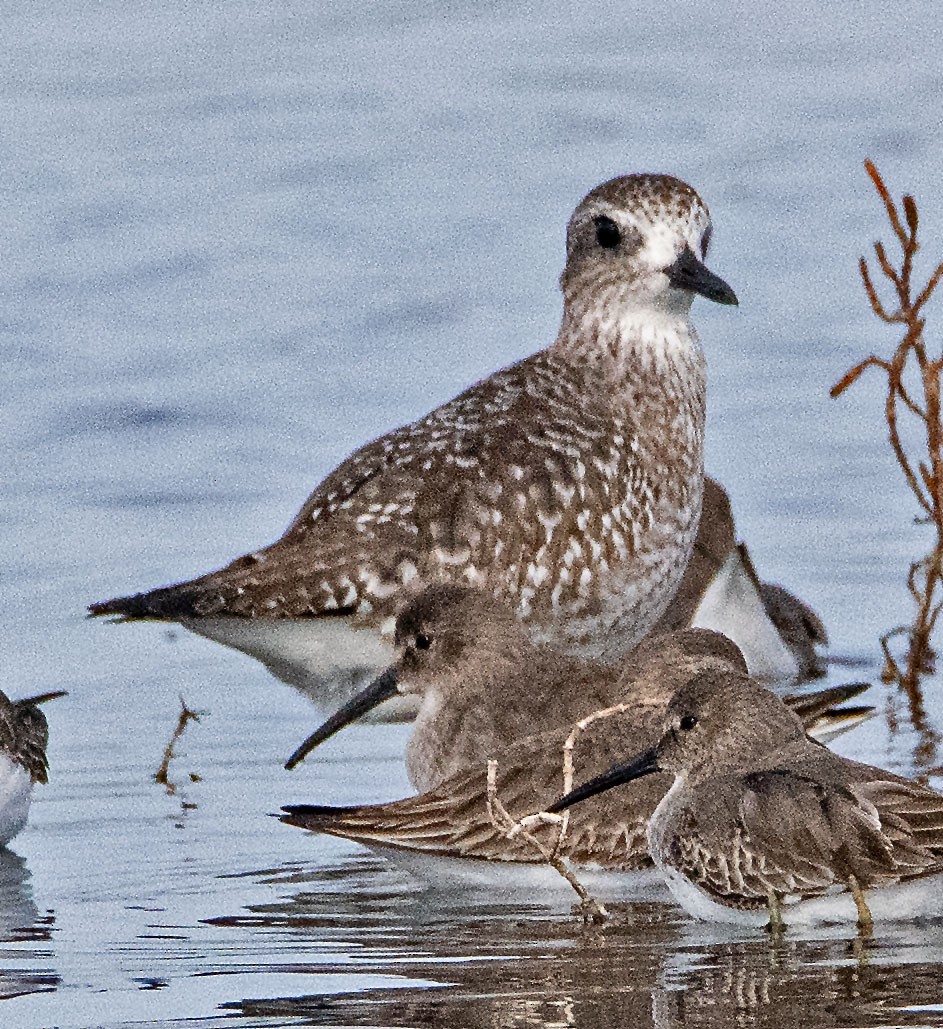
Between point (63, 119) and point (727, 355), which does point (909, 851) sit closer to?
point (727, 355)

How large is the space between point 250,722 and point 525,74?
9.42 metres

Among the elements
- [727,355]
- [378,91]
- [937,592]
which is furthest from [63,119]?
[937,592]

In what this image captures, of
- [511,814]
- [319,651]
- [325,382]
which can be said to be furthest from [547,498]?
[325,382]

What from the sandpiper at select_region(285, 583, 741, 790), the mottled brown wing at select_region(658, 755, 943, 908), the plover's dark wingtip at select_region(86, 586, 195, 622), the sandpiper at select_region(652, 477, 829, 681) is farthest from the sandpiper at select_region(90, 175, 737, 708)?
the mottled brown wing at select_region(658, 755, 943, 908)

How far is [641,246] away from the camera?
33.9 feet

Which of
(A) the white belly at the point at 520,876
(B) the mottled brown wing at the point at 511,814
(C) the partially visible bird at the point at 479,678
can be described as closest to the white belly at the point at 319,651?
(C) the partially visible bird at the point at 479,678

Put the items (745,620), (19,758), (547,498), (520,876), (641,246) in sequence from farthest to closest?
(745,620), (641,246), (547,498), (19,758), (520,876)

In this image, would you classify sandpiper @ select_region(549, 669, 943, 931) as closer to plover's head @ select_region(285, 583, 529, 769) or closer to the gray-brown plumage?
the gray-brown plumage

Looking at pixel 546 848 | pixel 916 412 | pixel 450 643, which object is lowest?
pixel 546 848

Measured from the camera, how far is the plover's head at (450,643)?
8922mm

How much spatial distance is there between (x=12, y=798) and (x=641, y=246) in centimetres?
314

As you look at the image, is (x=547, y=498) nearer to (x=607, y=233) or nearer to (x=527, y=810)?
(x=607, y=233)

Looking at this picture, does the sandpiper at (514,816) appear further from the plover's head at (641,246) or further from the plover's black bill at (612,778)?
the plover's head at (641,246)

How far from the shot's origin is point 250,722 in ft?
33.7
